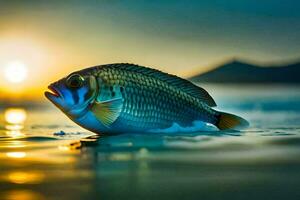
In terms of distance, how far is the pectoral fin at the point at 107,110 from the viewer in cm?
494

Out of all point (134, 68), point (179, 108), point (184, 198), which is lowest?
point (184, 198)

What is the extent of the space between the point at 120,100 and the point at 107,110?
130 millimetres

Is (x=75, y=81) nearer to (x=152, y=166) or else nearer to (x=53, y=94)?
(x=53, y=94)

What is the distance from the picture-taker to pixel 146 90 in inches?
201

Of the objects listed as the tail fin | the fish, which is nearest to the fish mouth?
the fish

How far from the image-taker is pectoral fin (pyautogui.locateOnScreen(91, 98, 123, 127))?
494 cm

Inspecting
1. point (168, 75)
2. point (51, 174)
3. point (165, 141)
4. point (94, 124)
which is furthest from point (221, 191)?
point (168, 75)

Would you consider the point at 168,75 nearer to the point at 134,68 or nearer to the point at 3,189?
the point at 134,68

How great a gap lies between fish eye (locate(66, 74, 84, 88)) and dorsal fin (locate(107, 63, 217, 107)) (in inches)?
13.8

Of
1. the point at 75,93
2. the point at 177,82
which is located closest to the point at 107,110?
the point at 75,93

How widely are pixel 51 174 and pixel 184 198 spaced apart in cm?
85

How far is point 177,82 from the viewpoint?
5.43 meters

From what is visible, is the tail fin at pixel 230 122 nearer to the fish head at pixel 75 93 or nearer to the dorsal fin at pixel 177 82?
the dorsal fin at pixel 177 82

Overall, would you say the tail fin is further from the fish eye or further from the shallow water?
the fish eye
